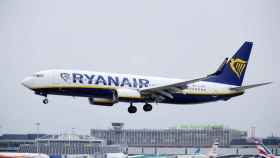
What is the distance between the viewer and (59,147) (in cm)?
19438

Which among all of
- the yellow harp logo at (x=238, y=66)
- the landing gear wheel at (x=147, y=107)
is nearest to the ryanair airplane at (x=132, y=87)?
the landing gear wheel at (x=147, y=107)

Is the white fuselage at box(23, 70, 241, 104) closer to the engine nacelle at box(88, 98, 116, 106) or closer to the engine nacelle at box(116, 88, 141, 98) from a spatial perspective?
the engine nacelle at box(116, 88, 141, 98)

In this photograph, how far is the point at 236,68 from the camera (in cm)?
11119

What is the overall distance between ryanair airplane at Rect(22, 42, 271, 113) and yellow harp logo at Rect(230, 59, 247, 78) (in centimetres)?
163

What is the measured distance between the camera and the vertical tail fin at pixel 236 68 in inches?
4269

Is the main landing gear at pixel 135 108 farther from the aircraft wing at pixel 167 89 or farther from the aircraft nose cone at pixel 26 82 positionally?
the aircraft nose cone at pixel 26 82

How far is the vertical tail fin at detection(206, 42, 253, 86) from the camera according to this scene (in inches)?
4269

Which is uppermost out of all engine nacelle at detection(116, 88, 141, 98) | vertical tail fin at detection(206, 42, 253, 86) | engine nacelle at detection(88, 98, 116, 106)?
vertical tail fin at detection(206, 42, 253, 86)

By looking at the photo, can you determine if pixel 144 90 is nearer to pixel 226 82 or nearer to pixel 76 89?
pixel 76 89

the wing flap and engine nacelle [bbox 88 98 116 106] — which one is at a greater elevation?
the wing flap

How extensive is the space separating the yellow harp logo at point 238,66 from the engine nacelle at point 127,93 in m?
18.5

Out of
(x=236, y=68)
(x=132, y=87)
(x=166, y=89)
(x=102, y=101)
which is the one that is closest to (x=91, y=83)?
(x=132, y=87)

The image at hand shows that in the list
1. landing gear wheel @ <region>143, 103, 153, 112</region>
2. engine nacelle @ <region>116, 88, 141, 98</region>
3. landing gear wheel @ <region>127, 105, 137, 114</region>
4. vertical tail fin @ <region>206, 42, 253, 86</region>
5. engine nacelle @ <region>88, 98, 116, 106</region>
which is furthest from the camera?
vertical tail fin @ <region>206, 42, 253, 86</region>

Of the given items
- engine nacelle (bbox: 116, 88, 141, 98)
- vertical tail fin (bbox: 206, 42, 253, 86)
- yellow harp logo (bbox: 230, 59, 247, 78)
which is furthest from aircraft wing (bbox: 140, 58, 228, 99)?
yellow harp logo (bbox: 230, 59, 247, 78)
